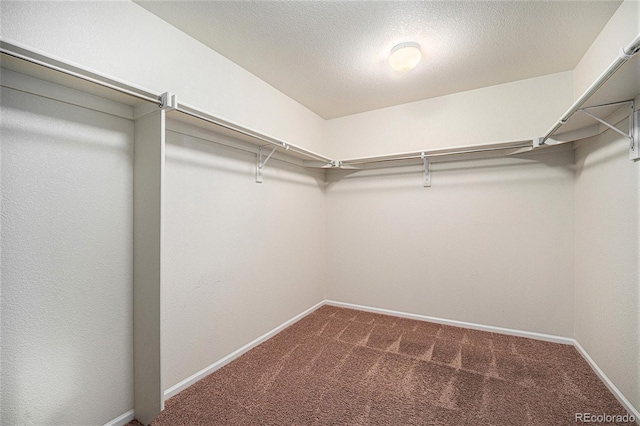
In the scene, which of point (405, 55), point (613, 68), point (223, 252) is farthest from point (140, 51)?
point (613, 68)

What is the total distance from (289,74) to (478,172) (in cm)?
226

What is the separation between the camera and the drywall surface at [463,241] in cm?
264

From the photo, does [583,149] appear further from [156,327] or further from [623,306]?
[156,327]

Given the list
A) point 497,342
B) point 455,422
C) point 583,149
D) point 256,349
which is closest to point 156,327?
point 256,349

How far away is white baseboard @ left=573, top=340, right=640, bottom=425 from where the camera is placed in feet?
5.42

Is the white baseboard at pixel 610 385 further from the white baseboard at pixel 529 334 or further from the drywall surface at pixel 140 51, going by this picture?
the drywall surface at pixel 140 51

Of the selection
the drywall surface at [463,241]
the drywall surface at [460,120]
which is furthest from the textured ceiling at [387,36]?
the drywall surface at [463,241]

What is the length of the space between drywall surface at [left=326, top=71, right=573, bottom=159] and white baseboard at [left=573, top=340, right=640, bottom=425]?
2.03 meters

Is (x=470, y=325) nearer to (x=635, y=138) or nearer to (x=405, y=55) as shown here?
(x=635, y=138)

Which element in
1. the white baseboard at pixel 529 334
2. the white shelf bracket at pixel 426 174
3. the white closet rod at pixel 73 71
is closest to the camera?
the white closet rod at pixel 73 71

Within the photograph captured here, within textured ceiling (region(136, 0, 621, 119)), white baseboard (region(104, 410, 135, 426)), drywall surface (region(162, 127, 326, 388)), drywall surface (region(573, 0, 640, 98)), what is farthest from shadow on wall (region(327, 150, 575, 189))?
white baseboard (region(104, 410, 135, 426))

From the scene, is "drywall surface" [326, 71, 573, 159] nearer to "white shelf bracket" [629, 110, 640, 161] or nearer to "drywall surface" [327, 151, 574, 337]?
"drywall surface" [327, 151, 574, 337]

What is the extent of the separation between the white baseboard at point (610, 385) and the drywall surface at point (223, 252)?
2690 mm

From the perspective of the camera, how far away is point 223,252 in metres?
2.30
